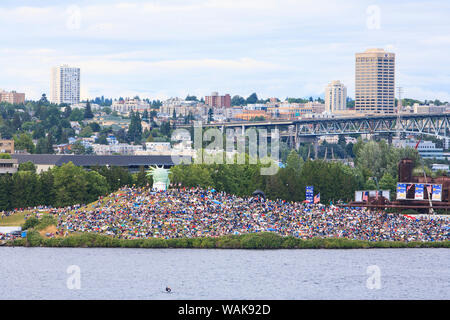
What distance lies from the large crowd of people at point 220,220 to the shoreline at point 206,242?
1.06 m

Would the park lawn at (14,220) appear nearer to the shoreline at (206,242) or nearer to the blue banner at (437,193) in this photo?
the shoreline at (206,242)

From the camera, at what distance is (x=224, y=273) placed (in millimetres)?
72938

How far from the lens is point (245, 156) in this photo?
132375 mm

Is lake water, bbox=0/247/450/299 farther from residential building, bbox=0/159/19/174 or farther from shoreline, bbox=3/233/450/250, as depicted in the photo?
residential building, bbox=0/159/19/174

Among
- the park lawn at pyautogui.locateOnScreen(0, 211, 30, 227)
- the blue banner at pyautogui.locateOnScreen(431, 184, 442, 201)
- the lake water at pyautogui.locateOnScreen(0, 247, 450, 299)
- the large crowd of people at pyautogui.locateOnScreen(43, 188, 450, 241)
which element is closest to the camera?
the lake water at pyautogui.locateOnScreen(0, 247, 450, 299)

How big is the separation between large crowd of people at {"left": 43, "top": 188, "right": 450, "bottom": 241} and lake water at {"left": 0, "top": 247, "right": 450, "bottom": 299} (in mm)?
3482

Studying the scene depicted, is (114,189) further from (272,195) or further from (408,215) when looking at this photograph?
(408,215)

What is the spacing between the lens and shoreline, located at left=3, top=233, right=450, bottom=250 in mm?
87062

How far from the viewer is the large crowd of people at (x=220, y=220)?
89250mm

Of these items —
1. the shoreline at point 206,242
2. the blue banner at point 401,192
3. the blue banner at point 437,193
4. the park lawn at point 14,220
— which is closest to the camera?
the shoreline at point 206,242

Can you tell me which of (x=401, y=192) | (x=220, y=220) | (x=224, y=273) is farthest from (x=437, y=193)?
(x=224, y=273)

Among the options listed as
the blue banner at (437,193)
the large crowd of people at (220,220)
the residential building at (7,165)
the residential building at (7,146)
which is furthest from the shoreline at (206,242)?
the residential building at (7,146)

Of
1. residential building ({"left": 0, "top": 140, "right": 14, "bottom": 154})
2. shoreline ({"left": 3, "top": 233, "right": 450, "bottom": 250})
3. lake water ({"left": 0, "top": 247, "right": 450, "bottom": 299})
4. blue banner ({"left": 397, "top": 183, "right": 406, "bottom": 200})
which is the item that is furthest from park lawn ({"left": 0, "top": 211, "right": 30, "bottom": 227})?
residential building ({"left": 0, "top": 140, "right": 14, "bottom": 154})
